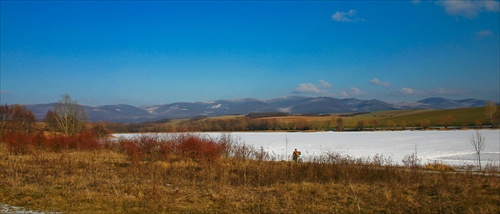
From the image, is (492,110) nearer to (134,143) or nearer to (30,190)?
(134,143)

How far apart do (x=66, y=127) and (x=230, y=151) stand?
2900 centimetres

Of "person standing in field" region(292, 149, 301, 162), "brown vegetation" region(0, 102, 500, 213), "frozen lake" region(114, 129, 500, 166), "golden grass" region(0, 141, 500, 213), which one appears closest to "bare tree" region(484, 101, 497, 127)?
"frozen lake" region(114, 129, 500, 166)

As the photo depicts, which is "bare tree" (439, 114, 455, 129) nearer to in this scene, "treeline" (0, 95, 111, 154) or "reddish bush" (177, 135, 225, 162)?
"treeline" (0, 95, 111, 154)

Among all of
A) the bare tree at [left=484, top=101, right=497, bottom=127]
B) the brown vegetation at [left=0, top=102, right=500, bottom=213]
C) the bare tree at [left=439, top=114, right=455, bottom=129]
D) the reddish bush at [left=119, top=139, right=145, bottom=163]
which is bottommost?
the brown vegetation at [left=0, top=102, right=500, bottom=213]

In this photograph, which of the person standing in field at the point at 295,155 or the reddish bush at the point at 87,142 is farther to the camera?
the reddish bush at the point at 87,142

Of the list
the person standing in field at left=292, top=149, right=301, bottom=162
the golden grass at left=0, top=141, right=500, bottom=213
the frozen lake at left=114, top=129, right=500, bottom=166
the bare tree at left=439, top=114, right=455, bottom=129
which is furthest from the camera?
the bare tree at left=439, top=114, right=455, bottom=129

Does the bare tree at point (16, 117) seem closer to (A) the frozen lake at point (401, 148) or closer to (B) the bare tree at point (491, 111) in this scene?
(A) the frozen lake at point (401, 148)

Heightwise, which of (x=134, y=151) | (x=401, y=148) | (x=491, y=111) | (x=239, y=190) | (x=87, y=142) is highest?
(x=491, y=111)

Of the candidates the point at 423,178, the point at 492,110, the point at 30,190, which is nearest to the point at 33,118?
the point at 30,190

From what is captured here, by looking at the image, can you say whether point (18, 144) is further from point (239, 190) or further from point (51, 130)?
point (239, 190)

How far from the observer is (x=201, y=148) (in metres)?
24.9

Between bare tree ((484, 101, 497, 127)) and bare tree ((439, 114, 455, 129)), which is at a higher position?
bare tree ((484, 101, 497, 127))

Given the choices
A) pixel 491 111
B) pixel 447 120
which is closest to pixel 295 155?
pixel 491 111

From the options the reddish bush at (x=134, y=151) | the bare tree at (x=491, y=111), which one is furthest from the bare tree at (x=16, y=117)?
the bare tree at (x=491, y=111)
